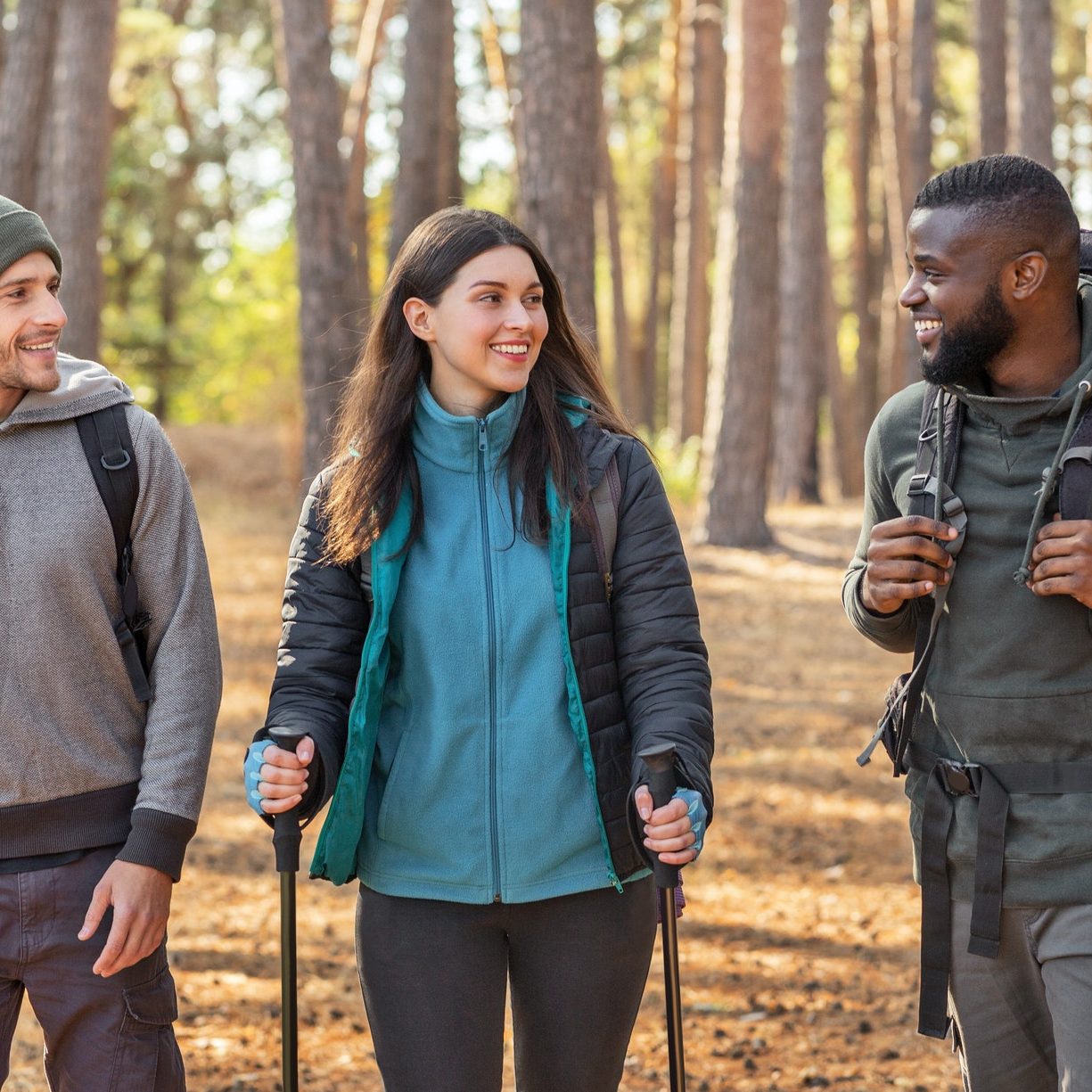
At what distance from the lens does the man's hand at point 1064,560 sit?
8.87 feet

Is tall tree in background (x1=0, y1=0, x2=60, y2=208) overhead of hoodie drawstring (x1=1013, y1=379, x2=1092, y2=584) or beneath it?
overhead

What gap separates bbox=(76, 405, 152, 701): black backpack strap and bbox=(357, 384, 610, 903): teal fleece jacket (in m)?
0.53

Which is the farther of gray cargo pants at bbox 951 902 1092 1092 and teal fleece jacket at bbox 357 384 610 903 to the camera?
teal fleece jacket at bbox 357 384 610 903

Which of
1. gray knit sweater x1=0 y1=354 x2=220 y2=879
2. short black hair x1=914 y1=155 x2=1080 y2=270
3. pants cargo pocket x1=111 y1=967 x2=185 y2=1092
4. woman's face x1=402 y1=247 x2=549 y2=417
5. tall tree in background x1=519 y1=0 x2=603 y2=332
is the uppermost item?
tall tree in background x1=519 y1=0 x2=603 y2=332

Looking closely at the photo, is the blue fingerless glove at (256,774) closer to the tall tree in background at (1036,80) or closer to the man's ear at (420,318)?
the man's ear at (420,318)

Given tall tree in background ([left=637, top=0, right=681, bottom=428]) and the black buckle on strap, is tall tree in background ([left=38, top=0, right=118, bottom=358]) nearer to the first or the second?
the black buckle on strap

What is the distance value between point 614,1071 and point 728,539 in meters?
12.7

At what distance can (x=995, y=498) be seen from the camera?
2.94 metres

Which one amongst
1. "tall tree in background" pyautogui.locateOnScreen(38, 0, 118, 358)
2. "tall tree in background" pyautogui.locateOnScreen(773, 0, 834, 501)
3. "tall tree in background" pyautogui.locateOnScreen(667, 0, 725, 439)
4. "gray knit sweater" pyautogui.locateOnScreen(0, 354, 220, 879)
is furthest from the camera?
"tall tree in background" pyautogui.locateOnScreen(667, 0, 725, 439)

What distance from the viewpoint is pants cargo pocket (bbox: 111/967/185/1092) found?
3.04 meters

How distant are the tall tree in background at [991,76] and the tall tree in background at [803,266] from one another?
174cm

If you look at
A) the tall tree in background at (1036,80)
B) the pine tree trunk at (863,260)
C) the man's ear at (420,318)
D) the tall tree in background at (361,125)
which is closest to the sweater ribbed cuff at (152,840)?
the man's ear at (420,318)

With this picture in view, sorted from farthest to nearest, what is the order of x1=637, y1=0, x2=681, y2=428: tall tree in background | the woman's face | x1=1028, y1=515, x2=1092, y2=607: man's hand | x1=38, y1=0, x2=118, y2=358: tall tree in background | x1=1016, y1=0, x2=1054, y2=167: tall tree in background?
x1=637, y1=0, x2=681, y2=428: tall tree in background < x1=1016, y1=0, x2=1054, y2=167: tall tree in background < x1=38, y1=0, x2=118, y2=358: tall tree in background < the woman's face < x1=1028, y1=515, x2=1092, y2=607: man's hand

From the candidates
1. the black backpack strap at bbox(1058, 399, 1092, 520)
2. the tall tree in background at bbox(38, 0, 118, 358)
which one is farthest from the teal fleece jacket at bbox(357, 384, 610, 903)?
the tall tree in background at bbox(38, 0, 118, 358)
